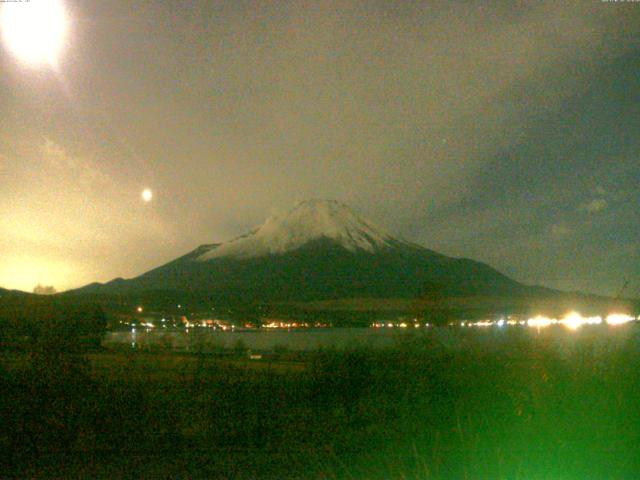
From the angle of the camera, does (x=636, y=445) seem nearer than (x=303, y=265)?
Yes

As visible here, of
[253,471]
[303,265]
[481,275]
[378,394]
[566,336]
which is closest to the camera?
[253,471]

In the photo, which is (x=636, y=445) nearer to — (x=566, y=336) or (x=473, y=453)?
(x=473, y=453)

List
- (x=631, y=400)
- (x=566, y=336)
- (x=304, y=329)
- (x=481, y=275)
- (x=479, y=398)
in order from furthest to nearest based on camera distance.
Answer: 1. (x=481, y=275)
2. (x=304, y=329)
3. (x=566, y=336)
4. (x=479, y=398)
5. (x=631, y=400)

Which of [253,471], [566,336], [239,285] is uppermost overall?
[239,285]

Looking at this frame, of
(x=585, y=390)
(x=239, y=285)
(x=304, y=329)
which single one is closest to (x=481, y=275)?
(x=239, y=285)

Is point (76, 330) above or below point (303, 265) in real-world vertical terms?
below

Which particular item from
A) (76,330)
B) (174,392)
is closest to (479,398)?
(174,392)
